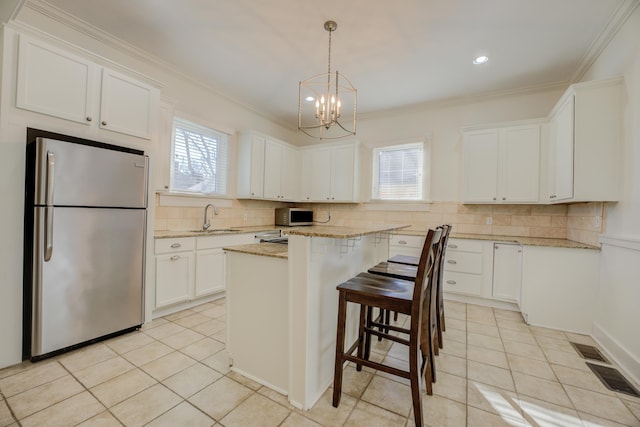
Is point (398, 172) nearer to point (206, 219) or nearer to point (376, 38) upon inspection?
point (376, 38)

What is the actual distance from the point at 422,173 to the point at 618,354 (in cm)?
278

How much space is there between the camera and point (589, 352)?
2230 millimetres

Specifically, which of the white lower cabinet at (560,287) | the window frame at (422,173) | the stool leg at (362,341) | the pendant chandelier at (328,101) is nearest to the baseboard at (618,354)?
the white lower cabinet at (560,287)

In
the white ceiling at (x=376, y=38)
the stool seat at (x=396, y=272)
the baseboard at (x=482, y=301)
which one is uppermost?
the white ceiling at (x=376, y=38)

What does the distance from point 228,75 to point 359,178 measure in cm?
248

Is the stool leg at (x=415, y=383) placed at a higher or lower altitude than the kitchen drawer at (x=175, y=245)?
lower

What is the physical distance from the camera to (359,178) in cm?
460

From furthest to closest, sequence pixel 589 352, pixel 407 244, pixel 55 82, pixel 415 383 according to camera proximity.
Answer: pixel 407 244 → pixel 589 352 → pixel 55 82 → pixel 415 383

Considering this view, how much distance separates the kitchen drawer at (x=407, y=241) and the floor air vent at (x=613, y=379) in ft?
6.05

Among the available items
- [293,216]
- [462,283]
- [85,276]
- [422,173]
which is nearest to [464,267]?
[462,283]

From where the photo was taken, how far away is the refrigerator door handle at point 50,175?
1.86 m

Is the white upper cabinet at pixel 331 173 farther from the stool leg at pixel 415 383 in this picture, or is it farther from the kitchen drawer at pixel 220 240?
the stool leg at pixel 415 383

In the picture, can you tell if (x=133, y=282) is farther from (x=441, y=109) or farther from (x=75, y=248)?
(x=441, y=109)

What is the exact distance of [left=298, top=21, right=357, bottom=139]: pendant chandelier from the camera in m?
2.31
